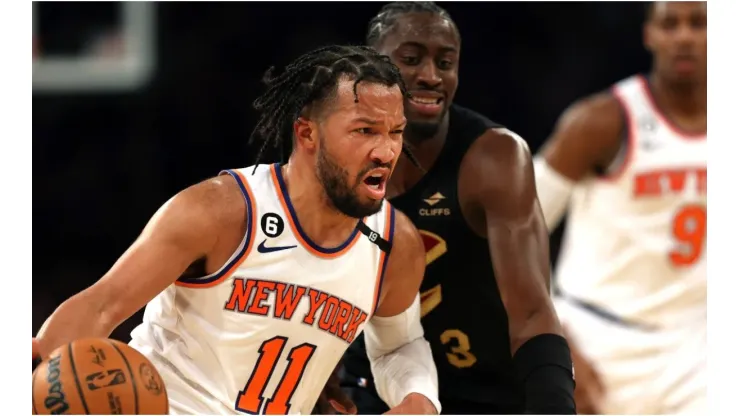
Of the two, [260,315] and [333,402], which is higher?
[260,315]

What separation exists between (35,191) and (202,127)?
0.87 meters

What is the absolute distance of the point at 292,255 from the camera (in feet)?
9.95

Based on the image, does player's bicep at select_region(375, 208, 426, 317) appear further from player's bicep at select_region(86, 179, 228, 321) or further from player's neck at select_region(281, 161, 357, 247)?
player's bicep at select_region(86, 179, 228, 321)

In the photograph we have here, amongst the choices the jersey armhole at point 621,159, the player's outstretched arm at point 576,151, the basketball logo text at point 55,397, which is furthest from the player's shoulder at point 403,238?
the jersey armhole at point 621,159

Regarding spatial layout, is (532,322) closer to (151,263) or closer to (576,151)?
(151,263)

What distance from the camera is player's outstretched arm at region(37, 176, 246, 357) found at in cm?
265

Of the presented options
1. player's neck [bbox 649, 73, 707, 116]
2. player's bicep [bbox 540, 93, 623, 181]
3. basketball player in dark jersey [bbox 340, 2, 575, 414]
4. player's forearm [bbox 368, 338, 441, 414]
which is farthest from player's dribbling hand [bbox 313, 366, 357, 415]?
player's neck [bbox 649, 73, 707, 116]

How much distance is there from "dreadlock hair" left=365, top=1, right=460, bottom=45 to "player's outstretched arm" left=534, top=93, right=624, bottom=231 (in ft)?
5.49

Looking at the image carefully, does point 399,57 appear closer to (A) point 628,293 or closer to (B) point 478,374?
(B) point 478,374

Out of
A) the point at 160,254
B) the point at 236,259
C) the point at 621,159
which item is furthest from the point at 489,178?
the point at 621,159

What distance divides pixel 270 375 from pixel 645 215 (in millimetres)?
2692

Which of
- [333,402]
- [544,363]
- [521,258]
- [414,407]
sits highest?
[521,258]

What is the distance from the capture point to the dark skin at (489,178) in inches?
128
